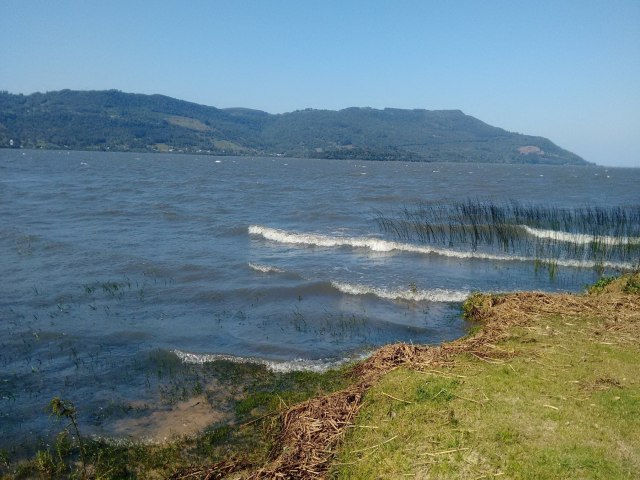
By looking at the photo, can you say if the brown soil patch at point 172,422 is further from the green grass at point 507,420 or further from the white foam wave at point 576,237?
the white foam wave at point 576,237

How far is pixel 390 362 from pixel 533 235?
22532mm

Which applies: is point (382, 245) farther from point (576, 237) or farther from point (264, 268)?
point (576, 237)

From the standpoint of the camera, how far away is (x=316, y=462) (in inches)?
219

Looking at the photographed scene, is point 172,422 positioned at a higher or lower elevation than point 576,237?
lower

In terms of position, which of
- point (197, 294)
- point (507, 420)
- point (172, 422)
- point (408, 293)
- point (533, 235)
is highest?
point (533, 235)

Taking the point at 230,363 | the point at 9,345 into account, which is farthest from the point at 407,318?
the point at 9,345

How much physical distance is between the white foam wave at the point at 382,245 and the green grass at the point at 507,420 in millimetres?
15082

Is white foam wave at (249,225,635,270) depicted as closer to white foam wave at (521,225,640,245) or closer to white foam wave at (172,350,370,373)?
white foam wave at (521,225,640,245)

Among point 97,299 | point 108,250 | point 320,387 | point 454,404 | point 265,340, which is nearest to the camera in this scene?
point 454,404

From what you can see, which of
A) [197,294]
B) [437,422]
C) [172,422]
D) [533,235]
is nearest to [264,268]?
[197,294]

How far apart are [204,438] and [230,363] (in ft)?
10.3

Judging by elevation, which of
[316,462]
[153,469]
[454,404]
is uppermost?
[454,404]

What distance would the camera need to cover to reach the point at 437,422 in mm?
5816

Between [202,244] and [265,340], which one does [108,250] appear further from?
[265,340]
